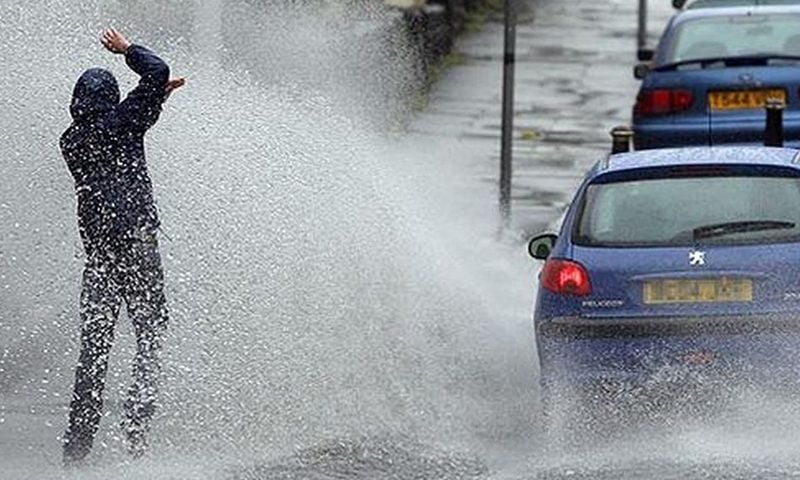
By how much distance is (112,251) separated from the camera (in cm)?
1123

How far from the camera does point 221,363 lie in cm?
1206

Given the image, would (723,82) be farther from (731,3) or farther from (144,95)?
(144,95)

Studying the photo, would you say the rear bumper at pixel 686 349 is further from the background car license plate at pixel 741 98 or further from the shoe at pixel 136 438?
Answer: the background car license plate at pixel 741 98

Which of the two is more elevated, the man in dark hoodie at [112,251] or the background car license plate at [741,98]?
the man in dark hoodie at [112,251]

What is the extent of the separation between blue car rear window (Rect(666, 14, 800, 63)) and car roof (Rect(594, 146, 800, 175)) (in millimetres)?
6933

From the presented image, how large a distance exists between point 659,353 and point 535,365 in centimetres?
272

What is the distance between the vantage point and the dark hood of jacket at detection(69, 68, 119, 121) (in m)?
11.2

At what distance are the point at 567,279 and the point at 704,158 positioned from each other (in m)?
1.14

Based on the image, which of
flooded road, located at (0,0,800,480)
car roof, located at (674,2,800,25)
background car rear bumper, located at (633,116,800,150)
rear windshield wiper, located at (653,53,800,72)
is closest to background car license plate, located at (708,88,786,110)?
background car rear bumper, located at (633,116,800,150)

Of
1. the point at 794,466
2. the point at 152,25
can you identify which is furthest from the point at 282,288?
the point at 152,25

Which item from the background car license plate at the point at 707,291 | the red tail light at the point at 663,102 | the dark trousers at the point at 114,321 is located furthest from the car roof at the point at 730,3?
the dark trousers at the point at 114,321

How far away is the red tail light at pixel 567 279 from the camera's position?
11539mm

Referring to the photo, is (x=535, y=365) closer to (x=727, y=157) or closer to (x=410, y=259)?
(x=410, y=259)

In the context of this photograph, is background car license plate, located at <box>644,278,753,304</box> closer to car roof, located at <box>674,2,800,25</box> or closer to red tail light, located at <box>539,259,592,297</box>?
red tail light, located at <box>539,259,592,297</box>
